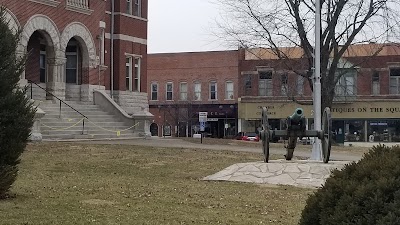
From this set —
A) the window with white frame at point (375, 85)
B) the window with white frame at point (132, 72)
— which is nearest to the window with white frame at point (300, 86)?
the window with white frame at point (375, 85)

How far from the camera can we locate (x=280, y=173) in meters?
14.2

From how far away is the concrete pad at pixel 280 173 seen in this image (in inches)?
539

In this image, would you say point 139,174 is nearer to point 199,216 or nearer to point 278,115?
point 199,216

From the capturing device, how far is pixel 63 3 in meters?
28.2

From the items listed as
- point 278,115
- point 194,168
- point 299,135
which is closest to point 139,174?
point 194,168

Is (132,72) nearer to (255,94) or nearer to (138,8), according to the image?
(138,8)

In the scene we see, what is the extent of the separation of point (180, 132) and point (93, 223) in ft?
175

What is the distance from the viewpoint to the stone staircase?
24456 mm

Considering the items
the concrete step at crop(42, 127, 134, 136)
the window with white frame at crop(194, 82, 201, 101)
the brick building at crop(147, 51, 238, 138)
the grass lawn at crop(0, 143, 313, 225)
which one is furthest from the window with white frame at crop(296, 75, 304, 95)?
the grass lawn at crop(0, 143, 313, 225)

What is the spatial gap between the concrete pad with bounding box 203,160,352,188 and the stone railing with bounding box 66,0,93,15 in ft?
54.9

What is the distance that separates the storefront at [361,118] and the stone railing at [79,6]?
2514 cm

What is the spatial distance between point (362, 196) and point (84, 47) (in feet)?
89.6

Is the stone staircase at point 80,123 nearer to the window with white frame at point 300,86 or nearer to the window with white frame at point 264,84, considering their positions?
the window with white frame at point 300,86

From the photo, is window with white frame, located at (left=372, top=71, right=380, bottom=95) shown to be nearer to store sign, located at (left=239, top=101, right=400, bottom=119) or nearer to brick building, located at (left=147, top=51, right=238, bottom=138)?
store sign, located at (left=239, top=101, right=400, bottom=119)
